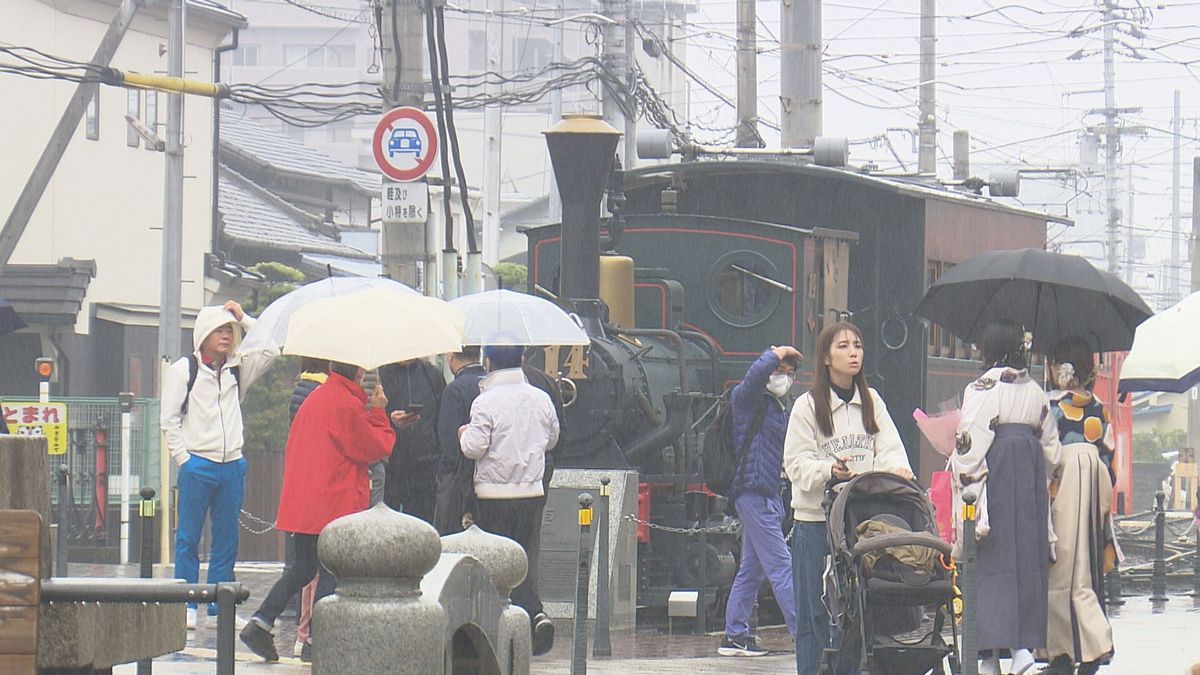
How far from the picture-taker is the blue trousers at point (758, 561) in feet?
38.4

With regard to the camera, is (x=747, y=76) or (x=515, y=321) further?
(x=747, y=76)

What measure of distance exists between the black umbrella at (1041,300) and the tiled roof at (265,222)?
25.2 m

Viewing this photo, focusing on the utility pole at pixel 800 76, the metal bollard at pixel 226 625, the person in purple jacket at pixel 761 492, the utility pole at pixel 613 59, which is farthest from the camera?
the utility pole at pixel 613 59

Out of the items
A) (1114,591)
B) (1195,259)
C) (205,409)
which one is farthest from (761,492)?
(1195,259)

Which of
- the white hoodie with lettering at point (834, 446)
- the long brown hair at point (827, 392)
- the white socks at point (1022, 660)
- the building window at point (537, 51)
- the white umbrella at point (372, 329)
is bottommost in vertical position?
the white socks at point (1022, 660)

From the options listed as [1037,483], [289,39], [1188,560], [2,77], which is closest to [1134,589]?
[1188,560]

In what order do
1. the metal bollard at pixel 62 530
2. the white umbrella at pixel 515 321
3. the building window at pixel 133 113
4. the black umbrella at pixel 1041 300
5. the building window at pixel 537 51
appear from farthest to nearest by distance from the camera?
1. the building window at pixel 537 51
2. the building window at pixel 133 113
3. the metal bollard at pixel 62 530
4. the white umbrella at pixel 515 321
5. the black umbrella at pixel 1041 300

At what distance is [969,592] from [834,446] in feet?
3.27

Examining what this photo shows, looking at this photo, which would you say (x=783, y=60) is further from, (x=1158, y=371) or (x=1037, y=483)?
(x=1037, y=483)

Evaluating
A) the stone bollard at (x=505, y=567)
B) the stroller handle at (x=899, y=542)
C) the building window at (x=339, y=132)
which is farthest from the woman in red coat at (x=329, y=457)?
the building window at (x=339, y=132)

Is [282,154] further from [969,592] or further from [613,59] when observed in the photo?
[969,592]

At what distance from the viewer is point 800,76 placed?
2138cm

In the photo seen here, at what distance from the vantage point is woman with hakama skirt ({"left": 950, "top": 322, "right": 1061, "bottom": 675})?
9.55m

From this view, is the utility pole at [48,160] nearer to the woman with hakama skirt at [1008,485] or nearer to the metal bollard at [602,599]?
the metal bollard at [602,599]
